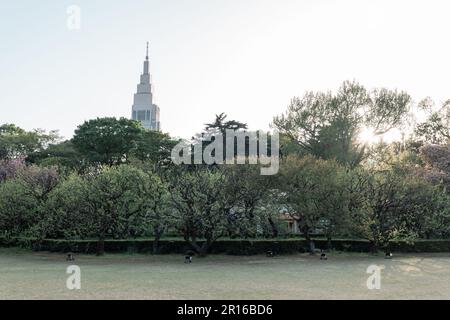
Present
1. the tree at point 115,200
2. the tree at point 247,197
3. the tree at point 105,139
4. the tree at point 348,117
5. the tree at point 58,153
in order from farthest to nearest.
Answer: the tree at point 58,153 < the tree at point 105,139 < the tree at point 348,117 < the tree at point 115,200 < the tree at point 247,197

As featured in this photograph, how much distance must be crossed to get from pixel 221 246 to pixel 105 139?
25759 millimetres

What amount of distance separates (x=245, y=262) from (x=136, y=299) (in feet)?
41.0

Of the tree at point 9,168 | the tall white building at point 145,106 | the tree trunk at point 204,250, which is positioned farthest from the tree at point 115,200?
the tall white building at point 145,106

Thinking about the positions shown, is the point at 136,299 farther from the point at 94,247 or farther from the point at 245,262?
the point at 94,247

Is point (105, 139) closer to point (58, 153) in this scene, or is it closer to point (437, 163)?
point (58, 153)

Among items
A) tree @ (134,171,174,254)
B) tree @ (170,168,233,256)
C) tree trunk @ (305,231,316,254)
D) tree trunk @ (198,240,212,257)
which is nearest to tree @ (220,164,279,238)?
tree @ (170,168,233,256)

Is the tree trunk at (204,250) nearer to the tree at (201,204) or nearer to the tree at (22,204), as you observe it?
the tree at (201,204)

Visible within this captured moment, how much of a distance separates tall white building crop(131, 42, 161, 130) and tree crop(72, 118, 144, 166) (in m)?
92.1

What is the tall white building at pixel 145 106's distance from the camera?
144 m

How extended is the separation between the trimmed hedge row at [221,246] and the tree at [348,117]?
39.9 ft

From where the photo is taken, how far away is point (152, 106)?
477 ft

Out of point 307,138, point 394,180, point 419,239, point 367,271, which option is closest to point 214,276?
point 367,271

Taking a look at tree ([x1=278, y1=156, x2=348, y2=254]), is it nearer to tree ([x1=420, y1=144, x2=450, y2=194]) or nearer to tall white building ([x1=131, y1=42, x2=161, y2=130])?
tree ([x1=420, y1=144, x2=450, y2=194])

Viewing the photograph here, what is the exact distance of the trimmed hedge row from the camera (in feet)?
95.2
